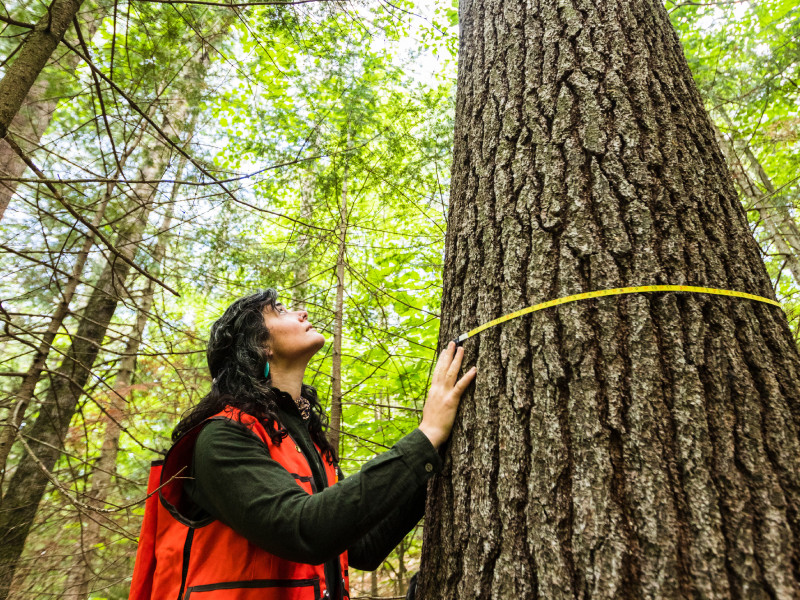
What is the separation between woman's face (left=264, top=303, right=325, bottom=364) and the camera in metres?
2.17

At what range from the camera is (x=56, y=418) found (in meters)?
4.44

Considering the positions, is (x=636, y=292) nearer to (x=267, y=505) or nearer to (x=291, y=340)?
(x=267, y=505)

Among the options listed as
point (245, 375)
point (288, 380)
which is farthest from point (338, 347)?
point (245, 375)

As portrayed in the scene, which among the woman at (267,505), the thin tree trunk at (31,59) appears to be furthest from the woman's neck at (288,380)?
the thin tree trunk at (31,59)

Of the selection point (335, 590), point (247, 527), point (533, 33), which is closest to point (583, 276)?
point (533, 33)

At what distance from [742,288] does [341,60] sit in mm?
3867

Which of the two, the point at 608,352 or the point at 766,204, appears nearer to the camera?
the point at 608,352

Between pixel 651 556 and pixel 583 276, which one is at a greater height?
pixel 583 276

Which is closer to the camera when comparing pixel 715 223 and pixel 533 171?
pixel 715 223

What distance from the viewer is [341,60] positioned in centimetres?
398

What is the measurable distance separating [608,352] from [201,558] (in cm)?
143

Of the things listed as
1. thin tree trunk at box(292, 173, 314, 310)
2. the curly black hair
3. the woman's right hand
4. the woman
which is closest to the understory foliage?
thin tree trunk at box(292, 173, 314, 310)

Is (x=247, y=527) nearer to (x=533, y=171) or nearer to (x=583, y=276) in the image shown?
(x=583, y=276)

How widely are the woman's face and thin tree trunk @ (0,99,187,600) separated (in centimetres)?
104
